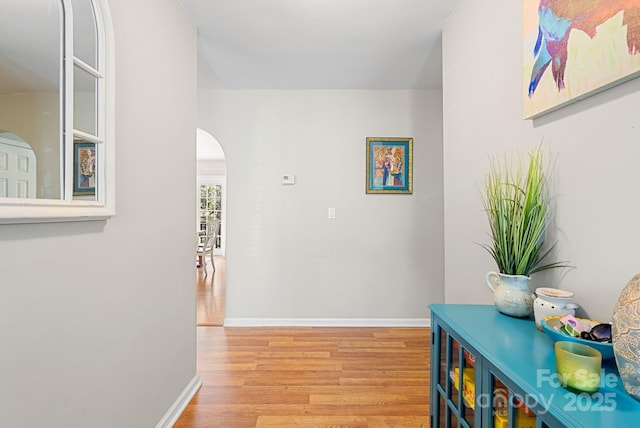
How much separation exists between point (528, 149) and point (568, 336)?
76 centimetres

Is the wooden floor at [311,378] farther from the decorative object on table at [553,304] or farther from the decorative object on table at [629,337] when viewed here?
the decorative object on table at [629,337]

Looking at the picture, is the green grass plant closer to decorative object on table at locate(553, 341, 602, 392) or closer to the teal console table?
the teal console table

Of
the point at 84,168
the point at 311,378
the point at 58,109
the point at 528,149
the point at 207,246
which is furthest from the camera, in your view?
the point at 207,246

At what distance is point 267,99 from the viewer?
10.8 ft

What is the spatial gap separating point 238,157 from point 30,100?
2.42 metres

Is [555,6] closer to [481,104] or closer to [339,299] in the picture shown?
[481,104]

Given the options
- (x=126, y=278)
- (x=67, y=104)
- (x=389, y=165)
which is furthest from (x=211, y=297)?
(x=67, y=104)

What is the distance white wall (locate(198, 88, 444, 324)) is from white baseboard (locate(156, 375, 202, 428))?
4.02 feet

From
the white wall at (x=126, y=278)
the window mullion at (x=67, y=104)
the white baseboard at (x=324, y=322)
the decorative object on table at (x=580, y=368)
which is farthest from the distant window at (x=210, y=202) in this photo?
the decorative object on table at (x=580, y=368)

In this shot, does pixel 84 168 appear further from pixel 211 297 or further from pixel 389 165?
pixel 211 297

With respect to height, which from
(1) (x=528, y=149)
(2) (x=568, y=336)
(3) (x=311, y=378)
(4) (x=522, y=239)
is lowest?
(3) (x=311, y=378)

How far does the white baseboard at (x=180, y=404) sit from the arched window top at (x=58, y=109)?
1.22 meters

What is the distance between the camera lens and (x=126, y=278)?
1367 mm

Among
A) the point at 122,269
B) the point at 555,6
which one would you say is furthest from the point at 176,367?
the point at 555,6
